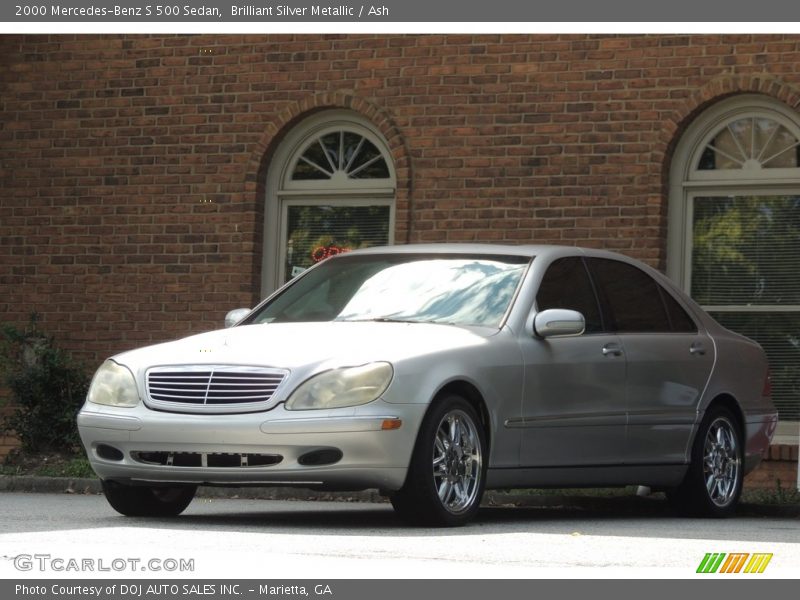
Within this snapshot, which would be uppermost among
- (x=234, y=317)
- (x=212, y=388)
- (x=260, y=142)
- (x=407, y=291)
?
(x=260, y=142)

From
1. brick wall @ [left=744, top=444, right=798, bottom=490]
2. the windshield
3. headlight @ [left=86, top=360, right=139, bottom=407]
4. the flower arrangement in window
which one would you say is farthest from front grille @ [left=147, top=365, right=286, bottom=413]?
the flower arrangement in window

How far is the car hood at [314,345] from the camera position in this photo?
8.78 meters

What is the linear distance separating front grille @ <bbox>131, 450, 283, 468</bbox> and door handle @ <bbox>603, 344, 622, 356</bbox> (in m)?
2.36

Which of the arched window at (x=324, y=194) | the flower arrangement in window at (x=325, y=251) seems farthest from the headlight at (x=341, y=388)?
the arched window at (x=324, y=194)

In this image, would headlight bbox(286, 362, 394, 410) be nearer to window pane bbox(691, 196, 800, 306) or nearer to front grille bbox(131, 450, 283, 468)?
front grille bbox(131, 450, 283, 468)

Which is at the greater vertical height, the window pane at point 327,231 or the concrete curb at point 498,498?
the window pane at point 327,231

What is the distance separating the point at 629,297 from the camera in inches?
426

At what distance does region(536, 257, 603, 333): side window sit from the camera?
395 inches

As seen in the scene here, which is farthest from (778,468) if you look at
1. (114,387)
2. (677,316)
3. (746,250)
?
(114,387)

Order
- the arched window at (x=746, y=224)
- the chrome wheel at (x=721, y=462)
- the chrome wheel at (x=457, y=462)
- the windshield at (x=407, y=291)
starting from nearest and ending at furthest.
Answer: the chrome wheel at (x=457, y=462) < the windshield at (x=407, y=291) < the chrome wheel at (x=721, y=462) < the arched window at (x=746, y=224)

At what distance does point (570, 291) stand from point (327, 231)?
653cm

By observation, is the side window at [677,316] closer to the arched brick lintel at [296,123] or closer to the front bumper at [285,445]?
the front bumper at [285,445]

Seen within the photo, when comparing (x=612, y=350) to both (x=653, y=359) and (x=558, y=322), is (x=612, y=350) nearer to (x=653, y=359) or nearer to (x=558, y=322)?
(x=653, y=359)

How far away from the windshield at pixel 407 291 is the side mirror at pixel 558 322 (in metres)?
0.20
